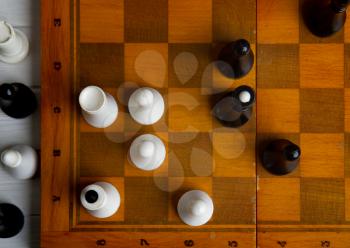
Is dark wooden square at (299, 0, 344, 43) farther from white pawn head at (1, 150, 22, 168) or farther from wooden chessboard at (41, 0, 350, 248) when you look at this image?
white pawn head at (1, 150, 22, 168)

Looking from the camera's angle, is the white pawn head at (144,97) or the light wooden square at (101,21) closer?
the white pawn head at (144,97)

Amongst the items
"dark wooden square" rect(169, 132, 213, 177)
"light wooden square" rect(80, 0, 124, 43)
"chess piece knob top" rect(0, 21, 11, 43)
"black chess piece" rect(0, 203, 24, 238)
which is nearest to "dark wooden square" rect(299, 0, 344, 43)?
"dark wooden square" rect(169, 132, 213, 177)

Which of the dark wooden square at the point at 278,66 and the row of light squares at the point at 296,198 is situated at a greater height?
the dark wooden square at the point at 278,66

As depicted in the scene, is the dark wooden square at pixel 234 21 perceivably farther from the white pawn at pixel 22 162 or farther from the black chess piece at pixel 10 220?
the black chess piece at pixel 10 220

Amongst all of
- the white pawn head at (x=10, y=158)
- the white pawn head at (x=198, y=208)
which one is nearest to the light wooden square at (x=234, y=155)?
the white pawn head at (x=198, y=208)

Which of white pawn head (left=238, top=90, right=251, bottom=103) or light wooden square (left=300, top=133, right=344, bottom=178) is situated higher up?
white pawn head (left=238, top=90, right=251, bottom=103)

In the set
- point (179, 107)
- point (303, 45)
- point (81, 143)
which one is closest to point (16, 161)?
point (81, 143)

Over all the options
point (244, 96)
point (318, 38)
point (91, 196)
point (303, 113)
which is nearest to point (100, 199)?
point (91, 196)

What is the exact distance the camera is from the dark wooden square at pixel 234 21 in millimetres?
964

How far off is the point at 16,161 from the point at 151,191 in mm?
311

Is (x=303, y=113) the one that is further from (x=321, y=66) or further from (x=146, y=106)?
(x=146, y=106)

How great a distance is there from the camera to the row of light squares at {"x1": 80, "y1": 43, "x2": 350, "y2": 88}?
3.15 feet

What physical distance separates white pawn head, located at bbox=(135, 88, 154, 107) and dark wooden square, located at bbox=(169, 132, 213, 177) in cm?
15

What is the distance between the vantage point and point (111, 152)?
96 centimetres
